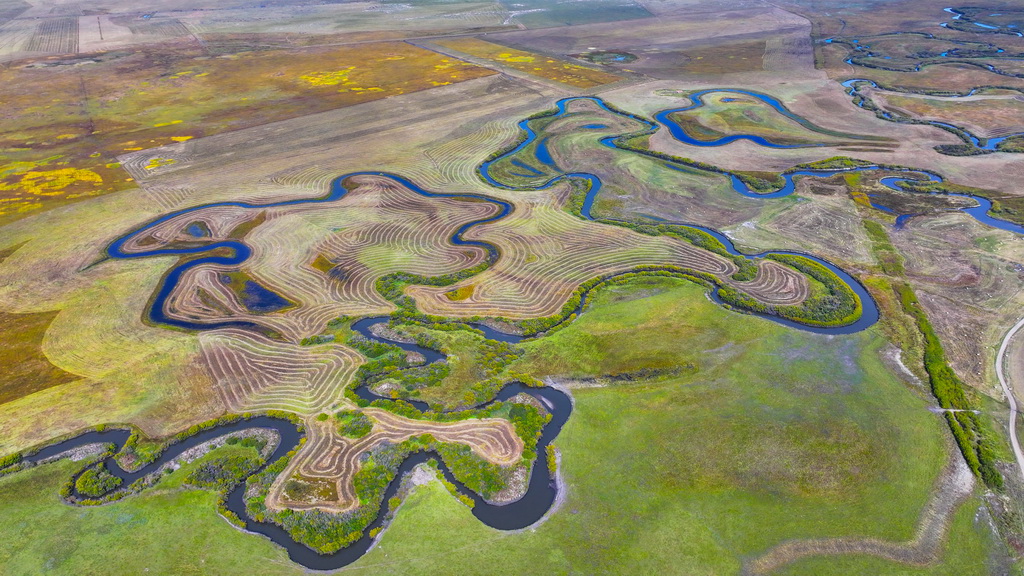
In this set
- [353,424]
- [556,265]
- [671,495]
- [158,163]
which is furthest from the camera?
[158,163]

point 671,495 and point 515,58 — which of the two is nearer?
point 671,495

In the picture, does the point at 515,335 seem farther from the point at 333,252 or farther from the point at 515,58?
the point at 515,58

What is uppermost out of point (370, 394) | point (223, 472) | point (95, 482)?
point (370, 394)

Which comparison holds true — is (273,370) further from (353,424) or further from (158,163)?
(158,163)

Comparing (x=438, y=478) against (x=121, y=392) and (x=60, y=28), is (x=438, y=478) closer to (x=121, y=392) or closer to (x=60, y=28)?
(x=121, y=392)

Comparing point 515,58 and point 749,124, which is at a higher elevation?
point 515,58

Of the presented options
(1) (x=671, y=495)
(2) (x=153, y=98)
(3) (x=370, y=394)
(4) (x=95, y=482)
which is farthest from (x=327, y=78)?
(1) (x=671, y=495)

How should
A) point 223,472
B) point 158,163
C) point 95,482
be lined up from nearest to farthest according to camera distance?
point 95,482
point 223,472
point 158,163
